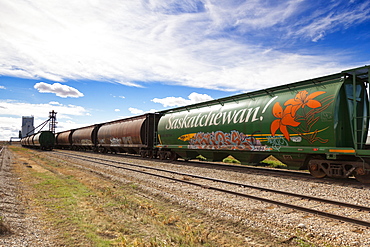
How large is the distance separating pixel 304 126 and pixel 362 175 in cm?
279

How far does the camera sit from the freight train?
10453 millimetres

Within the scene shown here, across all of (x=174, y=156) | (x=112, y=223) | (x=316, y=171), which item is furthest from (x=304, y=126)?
(x=174, y=156)

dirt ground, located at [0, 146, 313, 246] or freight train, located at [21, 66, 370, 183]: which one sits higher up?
freight train, located at [21, 66, 370, 183]

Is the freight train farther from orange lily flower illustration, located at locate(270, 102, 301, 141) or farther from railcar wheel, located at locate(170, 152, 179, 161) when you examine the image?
railcar wheel, located at locate(170, 152, 179, 161)

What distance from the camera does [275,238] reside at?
4.93 metres

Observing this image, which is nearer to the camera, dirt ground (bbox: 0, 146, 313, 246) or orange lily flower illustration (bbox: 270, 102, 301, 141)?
dirt ground (bbox: 0, 146, 313, 246)

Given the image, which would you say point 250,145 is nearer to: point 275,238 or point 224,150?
point 224,150

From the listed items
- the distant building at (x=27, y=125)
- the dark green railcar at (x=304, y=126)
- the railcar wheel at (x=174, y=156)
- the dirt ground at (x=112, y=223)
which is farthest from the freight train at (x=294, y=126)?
the distant building at (x=27, y=125)

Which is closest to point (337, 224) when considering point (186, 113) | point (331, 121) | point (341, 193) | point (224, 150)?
point (341, 193)

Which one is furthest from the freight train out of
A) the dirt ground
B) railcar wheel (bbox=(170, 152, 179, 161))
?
the dirt ground

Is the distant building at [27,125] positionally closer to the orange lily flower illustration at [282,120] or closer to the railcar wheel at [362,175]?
the orange lily flower illustration at [282,120]

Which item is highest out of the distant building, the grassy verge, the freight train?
the distant building

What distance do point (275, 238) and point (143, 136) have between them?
1950 cm

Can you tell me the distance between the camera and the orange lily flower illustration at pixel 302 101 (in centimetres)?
1113
